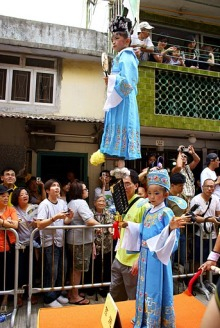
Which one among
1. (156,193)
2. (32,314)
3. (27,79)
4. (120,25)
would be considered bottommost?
(32,314)

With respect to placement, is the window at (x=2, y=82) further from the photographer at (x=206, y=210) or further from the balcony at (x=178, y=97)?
the photographer at (x=206, y=210)

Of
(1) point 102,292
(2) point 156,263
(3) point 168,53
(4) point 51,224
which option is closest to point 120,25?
(2) point 156,263

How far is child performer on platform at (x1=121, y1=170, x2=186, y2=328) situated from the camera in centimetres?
265

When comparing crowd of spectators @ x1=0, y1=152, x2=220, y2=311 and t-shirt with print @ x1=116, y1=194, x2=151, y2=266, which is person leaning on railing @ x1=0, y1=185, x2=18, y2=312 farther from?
t-shirt with print @ x1=116, y1=194, x2=151, y2=266

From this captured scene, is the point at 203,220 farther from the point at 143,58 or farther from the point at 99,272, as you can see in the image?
the point at 143,58

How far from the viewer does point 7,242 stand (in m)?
4.03

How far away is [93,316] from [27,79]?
6.01 metres

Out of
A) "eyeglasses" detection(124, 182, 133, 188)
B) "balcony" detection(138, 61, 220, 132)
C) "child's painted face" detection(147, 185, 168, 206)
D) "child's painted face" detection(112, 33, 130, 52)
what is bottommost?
"child's painted face" detection(147, 185, 168, 206)

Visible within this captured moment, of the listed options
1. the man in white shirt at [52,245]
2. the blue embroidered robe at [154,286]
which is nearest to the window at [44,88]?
the man in white shirt at [52,245]

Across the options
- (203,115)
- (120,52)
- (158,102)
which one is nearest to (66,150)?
(158,102)

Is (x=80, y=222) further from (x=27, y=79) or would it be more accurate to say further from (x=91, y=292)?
(x=27, y=79)

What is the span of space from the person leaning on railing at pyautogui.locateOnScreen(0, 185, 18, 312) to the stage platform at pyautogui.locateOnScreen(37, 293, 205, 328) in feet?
3.01

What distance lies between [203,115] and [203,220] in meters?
4.25

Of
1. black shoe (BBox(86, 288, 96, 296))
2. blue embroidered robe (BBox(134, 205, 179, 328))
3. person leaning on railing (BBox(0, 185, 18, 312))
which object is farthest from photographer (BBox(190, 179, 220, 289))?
person leaning on railing (BBox(0, 185, 18, 312))
